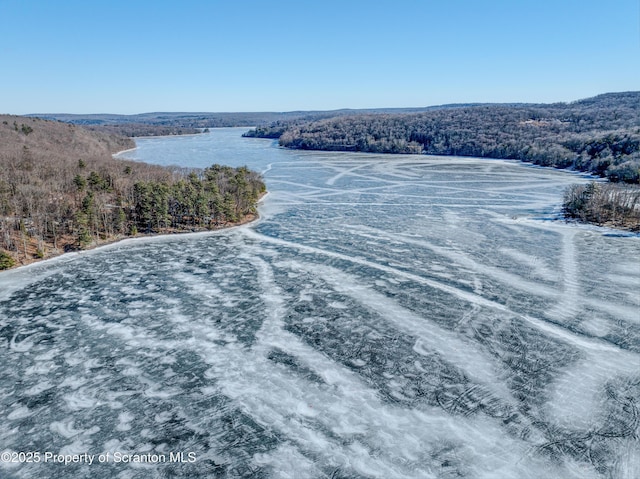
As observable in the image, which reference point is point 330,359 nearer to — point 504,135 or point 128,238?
point 128,238

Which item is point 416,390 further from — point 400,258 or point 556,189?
point 556,189

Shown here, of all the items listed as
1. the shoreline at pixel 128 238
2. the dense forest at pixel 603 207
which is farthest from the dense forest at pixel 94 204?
the dense forest at pixel 603 207

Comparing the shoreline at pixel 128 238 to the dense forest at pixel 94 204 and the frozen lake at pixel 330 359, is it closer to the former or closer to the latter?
the dense forest at pixel 94 204

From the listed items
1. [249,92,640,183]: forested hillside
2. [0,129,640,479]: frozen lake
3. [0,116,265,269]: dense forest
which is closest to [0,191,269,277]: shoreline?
[0,116,265,269]: dense forest

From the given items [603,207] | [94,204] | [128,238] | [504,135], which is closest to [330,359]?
[128,238]

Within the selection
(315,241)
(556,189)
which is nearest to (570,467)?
(315,241)

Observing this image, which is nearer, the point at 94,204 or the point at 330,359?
the point at 330,359
